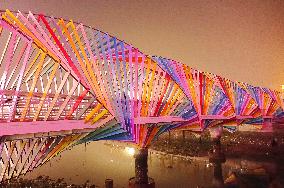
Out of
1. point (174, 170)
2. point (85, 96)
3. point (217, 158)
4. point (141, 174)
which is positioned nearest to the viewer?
point (85, 96)

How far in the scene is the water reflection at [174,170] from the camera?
3100cm

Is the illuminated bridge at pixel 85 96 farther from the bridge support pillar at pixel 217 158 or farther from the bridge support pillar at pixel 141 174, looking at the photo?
the bridge support pillar at pixel 217 158

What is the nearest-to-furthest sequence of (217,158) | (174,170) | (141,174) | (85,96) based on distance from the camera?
(85,96), (141,174), (174,170), (217,158)

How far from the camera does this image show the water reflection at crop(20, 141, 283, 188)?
102 feet

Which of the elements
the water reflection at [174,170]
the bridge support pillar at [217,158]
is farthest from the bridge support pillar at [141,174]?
the bridge support pillar at [217,158]

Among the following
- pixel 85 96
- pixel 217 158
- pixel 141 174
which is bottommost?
pixel 217 158

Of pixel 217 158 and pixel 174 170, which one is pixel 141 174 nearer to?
pixel 174 170

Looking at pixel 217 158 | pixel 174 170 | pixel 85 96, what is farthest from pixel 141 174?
pixel 217 158

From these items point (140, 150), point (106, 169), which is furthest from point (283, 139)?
point (140, 150)

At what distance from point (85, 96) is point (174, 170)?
21259 mm

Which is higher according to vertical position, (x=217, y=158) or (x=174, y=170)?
(x=217, y=158)

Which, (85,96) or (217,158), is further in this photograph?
(217,158)

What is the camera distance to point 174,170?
38656mm

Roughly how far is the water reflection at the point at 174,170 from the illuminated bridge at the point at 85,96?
20.1 ft
